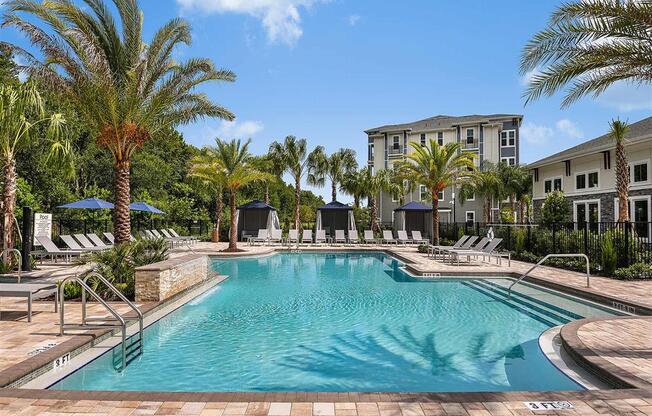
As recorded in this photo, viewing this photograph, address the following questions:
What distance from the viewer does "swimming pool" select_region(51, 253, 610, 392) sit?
198 inches

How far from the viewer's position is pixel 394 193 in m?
34.6

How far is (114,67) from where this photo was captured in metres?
12.3

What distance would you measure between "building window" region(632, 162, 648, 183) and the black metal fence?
2451mm

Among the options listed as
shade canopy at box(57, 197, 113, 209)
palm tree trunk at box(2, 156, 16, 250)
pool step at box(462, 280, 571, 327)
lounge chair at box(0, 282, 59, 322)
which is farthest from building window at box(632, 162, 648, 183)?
palm tree trunk at box(2, 156, 16, 250)

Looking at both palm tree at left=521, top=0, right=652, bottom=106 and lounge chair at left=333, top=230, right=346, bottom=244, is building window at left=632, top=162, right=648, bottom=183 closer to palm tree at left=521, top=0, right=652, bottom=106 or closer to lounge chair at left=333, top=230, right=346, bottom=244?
palm tree at left=521, top=0, right=652, bottom=106

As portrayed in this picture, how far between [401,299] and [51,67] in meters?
11.1

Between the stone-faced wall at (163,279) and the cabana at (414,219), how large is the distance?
72.5 feet

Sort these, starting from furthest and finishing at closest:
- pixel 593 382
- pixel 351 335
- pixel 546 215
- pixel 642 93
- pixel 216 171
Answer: pixel 546 215
pixel 216 171
pixel 642 93
pixel 351 335
pixel 593 382

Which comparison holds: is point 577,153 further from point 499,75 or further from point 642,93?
point 642,93

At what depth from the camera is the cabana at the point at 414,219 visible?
101 feet

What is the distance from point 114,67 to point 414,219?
26837mm

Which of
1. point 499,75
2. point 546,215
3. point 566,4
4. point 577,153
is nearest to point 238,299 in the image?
point 566,4

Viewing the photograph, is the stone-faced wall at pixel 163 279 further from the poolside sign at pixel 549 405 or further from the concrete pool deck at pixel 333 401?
the poolside sign at pixel 549 405

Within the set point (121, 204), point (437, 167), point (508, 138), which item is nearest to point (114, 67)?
point (121, 204)
